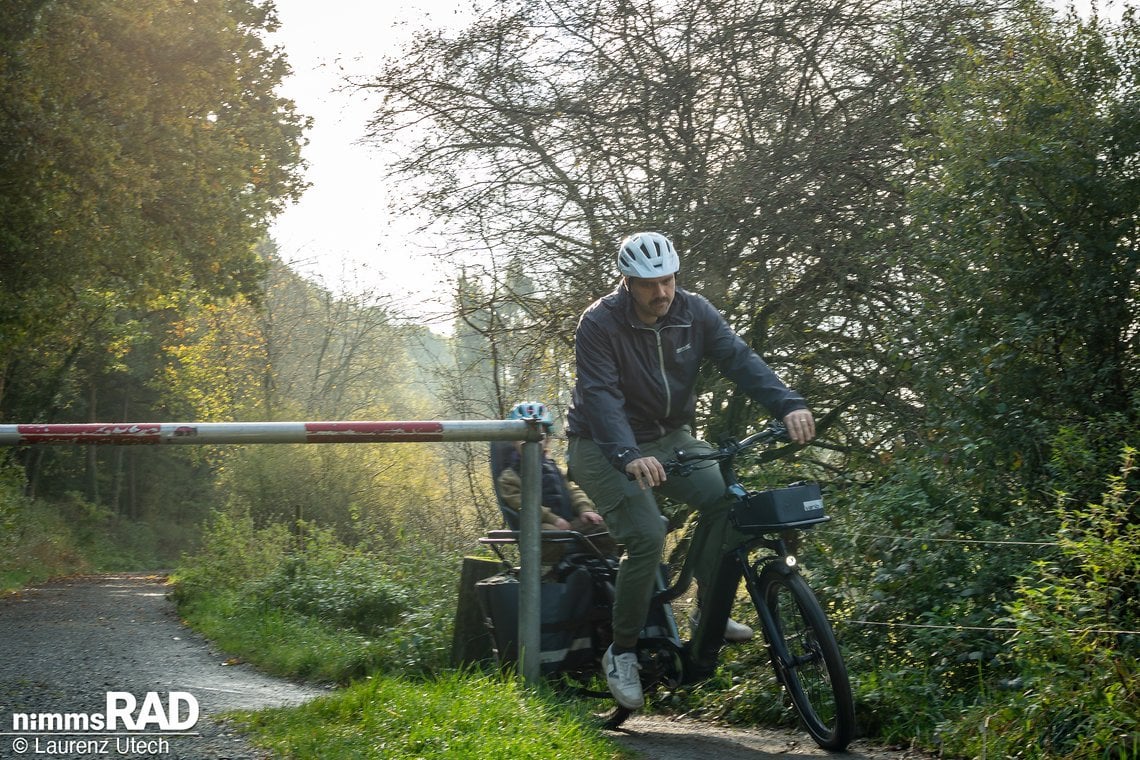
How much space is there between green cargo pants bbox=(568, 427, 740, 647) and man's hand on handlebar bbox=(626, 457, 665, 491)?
1.55 ft

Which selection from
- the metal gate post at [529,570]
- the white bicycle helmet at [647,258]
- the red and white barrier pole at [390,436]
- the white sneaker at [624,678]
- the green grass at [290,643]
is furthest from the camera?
the green grass at [290,643]

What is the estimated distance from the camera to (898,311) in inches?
387

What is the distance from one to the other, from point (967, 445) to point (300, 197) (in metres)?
22.5

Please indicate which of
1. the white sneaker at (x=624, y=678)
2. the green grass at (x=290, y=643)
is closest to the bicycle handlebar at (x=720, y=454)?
the white sneaker at (x=624, y=678)

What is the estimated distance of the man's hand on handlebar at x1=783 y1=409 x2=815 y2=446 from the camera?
526 cm

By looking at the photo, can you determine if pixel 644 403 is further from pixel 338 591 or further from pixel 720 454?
pixel 338 591

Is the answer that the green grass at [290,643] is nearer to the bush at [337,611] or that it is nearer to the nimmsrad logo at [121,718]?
the bush at [337,611]

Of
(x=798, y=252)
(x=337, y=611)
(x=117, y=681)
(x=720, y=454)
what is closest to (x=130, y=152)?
(x=337, y=611)

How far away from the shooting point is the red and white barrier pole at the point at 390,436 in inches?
201

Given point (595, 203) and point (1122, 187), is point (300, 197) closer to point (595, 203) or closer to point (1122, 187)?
point (595, 203)

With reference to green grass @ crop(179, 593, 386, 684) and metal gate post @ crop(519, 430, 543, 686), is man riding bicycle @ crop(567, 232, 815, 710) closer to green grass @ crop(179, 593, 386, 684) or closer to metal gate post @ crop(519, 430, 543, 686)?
metal gate post @ crop(519, 430, 543, 686)

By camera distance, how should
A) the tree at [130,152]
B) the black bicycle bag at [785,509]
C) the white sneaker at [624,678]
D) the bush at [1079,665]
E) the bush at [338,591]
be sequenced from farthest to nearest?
the tree at [130,152], the bush at [338,591], the white sneaker at [624,678], the black bicycle bag at [785,509], the bush at [1079,665]

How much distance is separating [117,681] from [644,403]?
2.97 m

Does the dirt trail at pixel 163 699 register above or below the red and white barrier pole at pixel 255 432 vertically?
below
